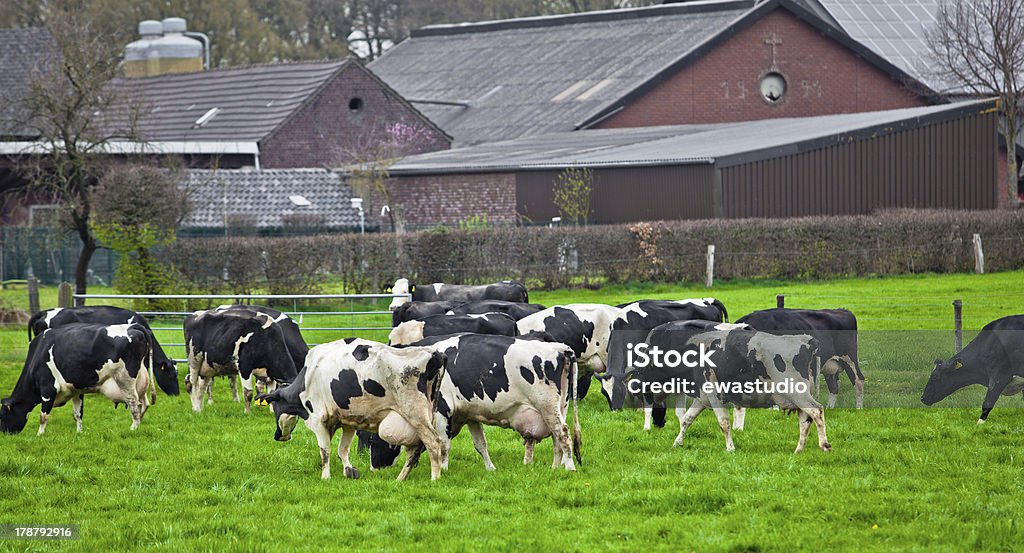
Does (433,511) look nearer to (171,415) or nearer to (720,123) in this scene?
(171,415)

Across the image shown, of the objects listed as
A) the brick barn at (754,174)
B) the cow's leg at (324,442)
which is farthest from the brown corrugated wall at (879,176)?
the cow's leg at (324,442)

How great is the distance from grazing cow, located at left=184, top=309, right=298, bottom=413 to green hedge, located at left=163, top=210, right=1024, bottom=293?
1248 centimetres

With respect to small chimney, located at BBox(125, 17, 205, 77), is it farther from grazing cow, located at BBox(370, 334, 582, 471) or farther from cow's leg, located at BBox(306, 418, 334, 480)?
grazing cow, located at BBox(370, 334, 582, 471)

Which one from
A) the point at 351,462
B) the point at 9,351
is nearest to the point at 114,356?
the point at 351,462

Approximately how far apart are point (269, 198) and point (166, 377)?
2414 centimetres

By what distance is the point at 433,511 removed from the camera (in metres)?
10.8

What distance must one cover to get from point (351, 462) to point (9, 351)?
1180 cm

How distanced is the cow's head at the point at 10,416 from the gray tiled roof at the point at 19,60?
2593cm

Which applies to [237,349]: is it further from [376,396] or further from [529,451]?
[529,451]

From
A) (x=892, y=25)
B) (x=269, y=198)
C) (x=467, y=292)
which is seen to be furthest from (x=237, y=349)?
(x=892, y=25)

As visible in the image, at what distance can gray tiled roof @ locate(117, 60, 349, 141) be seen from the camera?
156 ft

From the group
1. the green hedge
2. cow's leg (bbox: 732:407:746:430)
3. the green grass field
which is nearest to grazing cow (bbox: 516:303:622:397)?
the green grass field

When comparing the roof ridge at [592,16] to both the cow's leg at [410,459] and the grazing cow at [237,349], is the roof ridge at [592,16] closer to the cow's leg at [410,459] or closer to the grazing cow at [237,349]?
the grazing cow at [237,349]

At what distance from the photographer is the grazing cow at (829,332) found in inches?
623
